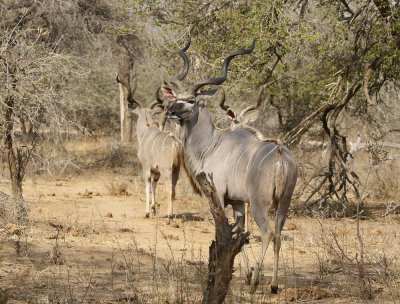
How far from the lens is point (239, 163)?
7.35 meters

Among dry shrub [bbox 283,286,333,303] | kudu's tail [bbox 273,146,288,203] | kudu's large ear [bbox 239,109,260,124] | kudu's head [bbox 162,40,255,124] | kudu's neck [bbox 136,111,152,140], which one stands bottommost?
dry shrub [bbox 283,286,333,303]

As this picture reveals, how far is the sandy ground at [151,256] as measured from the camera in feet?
19.9

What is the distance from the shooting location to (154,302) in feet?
18.8

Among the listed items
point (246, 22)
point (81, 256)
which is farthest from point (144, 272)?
point (246, 22)

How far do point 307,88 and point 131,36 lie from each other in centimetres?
793

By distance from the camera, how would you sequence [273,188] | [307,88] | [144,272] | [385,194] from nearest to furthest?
[273,188] < [144,272] < [307,88] < [385,194]

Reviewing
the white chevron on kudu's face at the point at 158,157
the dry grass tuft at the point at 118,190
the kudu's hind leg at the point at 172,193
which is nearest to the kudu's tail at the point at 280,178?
the kudu's hind leg at the point at 172,193

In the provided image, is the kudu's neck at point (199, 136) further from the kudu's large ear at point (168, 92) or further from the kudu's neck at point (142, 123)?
the kudu's neck at point (142, 123)

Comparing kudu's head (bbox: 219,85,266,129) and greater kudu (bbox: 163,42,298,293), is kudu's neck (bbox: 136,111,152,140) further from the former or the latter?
greater kudu (bbox: 163,42,298,293)

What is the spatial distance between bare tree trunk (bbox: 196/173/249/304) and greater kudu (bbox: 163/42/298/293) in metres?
0.78

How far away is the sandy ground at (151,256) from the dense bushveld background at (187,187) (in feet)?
0.09

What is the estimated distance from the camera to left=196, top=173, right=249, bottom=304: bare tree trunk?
16.2 feet

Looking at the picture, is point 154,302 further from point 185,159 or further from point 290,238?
point 290,238

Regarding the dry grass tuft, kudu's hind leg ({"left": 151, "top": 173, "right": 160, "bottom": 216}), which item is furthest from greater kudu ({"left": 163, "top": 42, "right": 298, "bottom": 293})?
the dry grass tuft
